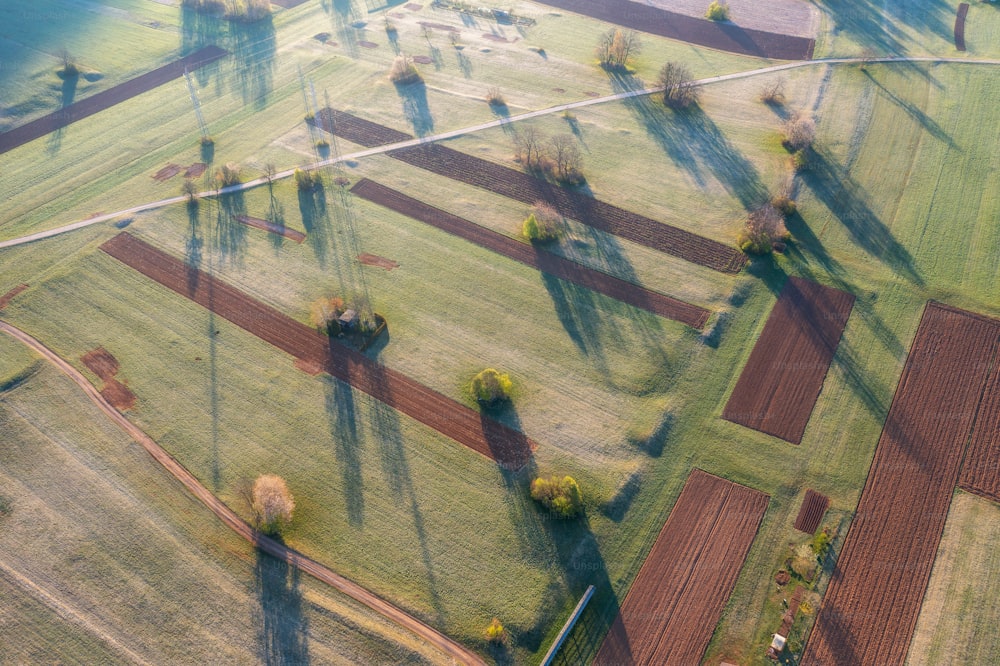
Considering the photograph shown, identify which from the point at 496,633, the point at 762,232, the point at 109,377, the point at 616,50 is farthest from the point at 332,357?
the point at 616,50

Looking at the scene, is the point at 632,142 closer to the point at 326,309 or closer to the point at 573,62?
the point at 573,62

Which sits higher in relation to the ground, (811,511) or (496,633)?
(811,511)

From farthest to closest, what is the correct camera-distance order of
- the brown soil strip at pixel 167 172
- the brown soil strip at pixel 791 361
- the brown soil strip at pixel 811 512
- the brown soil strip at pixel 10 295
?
the brown soil strip at pixel 167 172
the brown soil strip at pixel 10 295
the brown soil strip at pixel 791 361
the brown soil strip at pixel 811 512

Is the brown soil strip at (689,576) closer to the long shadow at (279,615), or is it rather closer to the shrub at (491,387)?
the shrub at (491,387)

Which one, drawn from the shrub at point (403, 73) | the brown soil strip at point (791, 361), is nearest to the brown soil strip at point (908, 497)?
the brown soil strip at point (791, 361)

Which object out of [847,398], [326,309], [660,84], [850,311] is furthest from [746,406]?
[660,84]

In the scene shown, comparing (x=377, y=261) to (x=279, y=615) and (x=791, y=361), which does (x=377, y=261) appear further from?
(x=791, y=361)
